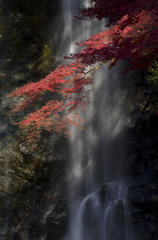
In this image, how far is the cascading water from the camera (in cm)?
630

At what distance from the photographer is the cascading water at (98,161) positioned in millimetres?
6297

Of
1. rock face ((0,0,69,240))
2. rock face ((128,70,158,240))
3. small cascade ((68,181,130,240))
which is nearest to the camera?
rock face ((128,70,158,240))

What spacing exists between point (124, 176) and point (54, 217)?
3177 millimetres

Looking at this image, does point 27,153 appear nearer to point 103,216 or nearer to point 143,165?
point 103,216

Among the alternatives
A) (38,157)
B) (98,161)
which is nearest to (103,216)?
(98,161)

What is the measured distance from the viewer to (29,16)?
923 centimetres

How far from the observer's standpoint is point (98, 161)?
854 cm

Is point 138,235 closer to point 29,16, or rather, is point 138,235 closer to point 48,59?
point 48,59

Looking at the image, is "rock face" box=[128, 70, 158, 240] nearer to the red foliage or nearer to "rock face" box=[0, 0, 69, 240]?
the red foliage

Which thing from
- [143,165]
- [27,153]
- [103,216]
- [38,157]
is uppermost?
[27,153]

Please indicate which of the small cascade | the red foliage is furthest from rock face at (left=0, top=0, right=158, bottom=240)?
the red foliage

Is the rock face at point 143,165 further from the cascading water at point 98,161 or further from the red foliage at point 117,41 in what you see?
the red foliage at point 117,41

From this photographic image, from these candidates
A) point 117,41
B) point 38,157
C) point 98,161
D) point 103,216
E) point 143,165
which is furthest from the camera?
point 98,161

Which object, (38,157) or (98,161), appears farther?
(98,161)
